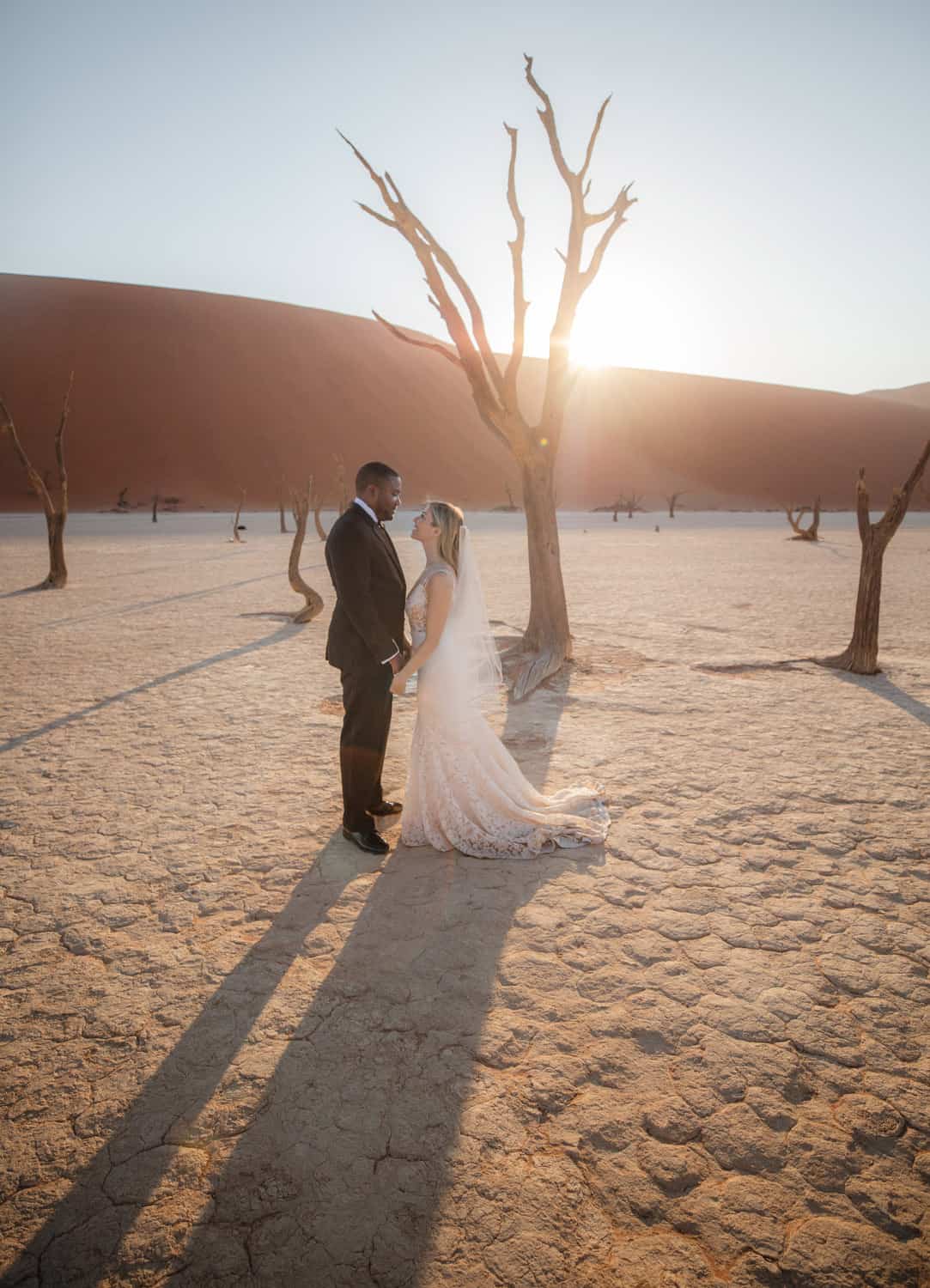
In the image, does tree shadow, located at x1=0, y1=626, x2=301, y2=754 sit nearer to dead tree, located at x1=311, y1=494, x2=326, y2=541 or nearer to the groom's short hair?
the groom's short hair

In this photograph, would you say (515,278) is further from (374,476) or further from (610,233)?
(374,476)

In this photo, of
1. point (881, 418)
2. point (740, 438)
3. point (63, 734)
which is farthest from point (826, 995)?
point (881, 418)

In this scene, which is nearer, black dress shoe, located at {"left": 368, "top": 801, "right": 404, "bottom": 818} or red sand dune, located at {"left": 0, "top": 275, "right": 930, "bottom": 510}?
black dress shoe, located at {"left": 368, "top": 801, "right": 404, "bottom": 818}

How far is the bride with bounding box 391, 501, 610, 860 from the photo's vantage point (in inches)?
122

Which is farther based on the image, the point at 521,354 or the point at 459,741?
the point at 521,354

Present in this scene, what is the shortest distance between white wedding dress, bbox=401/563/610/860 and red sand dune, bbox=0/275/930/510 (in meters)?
50.6

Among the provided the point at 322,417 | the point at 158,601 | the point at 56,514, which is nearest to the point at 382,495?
the point at 158,601

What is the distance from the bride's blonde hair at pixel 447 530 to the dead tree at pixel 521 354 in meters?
3.68

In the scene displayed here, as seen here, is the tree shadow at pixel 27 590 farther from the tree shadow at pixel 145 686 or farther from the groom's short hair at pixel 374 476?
the groom's short hair at pixel 374 476

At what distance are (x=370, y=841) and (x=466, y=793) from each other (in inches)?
21.6

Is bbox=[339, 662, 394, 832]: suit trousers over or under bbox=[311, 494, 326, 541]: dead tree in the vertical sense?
under

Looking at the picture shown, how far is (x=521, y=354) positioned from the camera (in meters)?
7.06

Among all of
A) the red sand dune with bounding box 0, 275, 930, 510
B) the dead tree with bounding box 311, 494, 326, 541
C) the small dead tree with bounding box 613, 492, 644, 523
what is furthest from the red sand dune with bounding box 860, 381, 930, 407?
the dead tree with bounding box 311, 494, 326, 541

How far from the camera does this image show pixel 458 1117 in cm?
194
